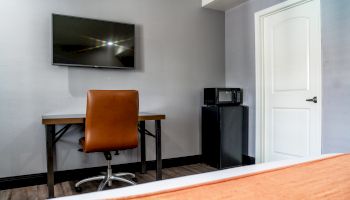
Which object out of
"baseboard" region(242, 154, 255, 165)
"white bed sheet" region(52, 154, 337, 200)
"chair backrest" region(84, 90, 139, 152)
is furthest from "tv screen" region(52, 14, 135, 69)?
"white bed sheet" region(52, 154, 337, 200)

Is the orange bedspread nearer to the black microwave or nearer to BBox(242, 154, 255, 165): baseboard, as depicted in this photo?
the black microwave

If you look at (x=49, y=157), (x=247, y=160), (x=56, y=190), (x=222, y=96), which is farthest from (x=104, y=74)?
(x=247, y=160)

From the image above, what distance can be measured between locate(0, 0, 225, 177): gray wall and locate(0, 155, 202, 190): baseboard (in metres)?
0.06

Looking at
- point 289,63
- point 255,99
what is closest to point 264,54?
point 289,63

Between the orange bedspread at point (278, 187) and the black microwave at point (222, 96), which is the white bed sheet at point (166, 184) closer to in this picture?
A: the orange bedspread at point (278, 187)

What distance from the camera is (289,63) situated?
3115 millimetres

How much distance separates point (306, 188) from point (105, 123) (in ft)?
6.06

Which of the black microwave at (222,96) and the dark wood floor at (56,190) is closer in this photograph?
the dark wood floor at (56,190)

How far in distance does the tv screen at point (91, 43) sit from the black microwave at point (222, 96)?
1.12 m

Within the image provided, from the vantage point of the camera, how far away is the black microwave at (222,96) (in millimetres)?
3394

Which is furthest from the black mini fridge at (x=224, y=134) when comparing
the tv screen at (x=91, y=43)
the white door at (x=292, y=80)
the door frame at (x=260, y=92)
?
the tv screen at (x=91, y=43)

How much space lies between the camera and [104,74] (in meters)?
3.07

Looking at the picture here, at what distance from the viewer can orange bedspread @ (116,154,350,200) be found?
0.77m

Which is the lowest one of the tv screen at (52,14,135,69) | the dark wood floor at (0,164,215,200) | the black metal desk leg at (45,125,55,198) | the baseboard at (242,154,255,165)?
the dark wood floor at (0,164,215,200)
